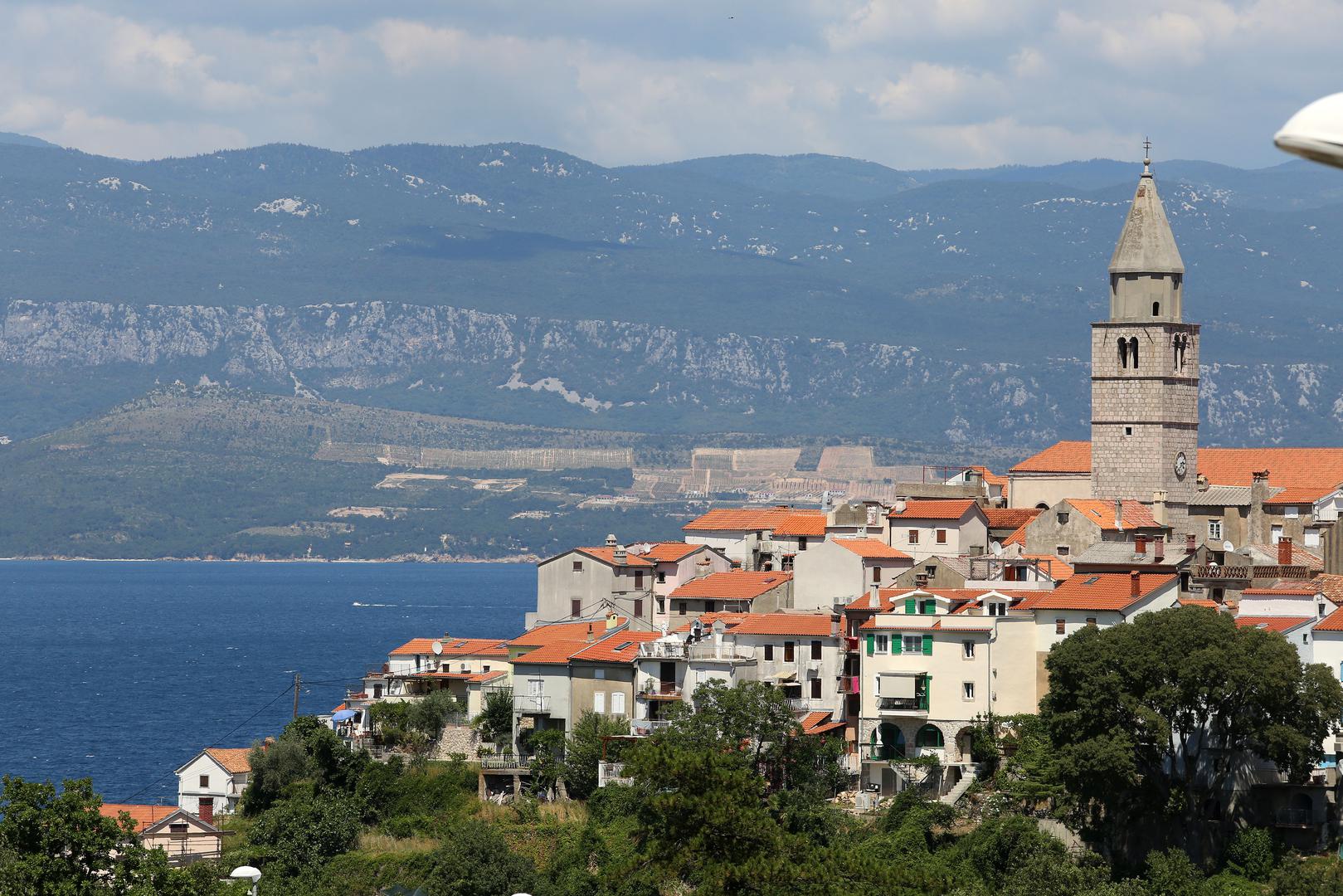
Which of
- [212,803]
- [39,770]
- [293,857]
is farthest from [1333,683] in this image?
[39,770]

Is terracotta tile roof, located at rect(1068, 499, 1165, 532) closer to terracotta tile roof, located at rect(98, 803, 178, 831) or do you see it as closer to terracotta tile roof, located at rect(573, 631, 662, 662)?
terracotta tile roof, located at rect(573, 631, 662, 662)

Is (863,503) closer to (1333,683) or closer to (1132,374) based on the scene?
(1132,374)

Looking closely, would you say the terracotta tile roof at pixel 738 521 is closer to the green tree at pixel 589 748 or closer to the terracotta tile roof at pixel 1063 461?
the terracotta tile roof at pixel 1063 461

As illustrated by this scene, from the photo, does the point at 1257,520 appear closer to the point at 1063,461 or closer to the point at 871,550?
the point at 1063,461

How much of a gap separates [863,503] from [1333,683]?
33.1 meters

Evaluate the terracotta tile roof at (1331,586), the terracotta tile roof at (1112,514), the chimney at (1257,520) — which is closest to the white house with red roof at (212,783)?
the terracotta tile roof at (1112,514)

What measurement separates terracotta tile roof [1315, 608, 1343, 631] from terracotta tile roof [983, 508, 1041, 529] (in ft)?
64.2

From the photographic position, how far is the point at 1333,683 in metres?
59.6

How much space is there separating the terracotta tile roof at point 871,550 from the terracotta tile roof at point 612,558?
8.33m

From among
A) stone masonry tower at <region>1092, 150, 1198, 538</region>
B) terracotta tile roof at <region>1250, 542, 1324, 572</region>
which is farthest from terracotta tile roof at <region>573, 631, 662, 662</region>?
terracotta tile roof at <region>1250, 542, 1324, 572</region>

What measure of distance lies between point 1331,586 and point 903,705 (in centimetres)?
1402

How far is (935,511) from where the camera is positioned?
279 ft

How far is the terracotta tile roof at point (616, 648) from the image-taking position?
74.1 meters

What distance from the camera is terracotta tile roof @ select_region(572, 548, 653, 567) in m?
87.7
